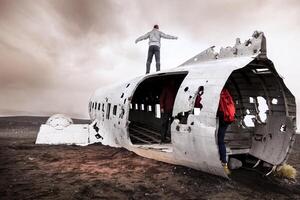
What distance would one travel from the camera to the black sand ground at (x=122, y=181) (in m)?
8.75

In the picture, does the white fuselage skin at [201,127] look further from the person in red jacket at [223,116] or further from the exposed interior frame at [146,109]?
the exposed interior frame at [146,109]

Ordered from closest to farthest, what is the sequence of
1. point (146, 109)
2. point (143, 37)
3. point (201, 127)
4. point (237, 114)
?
point (201, 127)
point (237, 114)
point (143, 37)
point (146, 109)

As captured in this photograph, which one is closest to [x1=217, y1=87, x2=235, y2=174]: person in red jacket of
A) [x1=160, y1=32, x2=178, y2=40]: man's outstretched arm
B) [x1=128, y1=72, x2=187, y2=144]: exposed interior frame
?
[x1=128, y1=72, x2=187, y2=144]: exposed interior frame

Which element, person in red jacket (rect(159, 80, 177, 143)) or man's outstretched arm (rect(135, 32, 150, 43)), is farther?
man's outstretched arm (rect(135, 32, 150, 43))

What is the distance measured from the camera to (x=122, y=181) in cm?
991

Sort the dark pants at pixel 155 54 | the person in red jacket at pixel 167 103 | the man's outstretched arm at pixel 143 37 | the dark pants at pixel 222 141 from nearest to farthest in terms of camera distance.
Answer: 1. the dark pants at pixel 222 141
2. the person in red jacket at pixel 167 103
3. the dark pants at pixel 155 54
4. the man's outstretched arm at pixel 143 37

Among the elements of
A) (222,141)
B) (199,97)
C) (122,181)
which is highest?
(199,97)

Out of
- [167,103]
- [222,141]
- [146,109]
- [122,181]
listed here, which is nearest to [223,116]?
[222,141]

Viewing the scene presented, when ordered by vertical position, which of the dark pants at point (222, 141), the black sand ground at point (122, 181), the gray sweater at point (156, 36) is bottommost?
the black sand ground at point (122, 181)

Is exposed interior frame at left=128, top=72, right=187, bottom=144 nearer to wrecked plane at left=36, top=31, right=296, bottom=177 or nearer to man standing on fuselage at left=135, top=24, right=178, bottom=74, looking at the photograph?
man standing on fuselage at left=135, top=24, right=178, bottom=74

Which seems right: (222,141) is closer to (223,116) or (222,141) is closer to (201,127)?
(223,116)

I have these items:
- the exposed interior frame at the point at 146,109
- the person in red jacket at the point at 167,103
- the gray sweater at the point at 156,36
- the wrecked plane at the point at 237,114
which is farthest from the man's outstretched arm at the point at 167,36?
the person in red jacket at the point at 167,103

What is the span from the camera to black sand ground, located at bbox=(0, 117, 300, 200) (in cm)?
875

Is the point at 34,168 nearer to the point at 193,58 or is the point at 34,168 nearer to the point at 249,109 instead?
the point at 193,58
